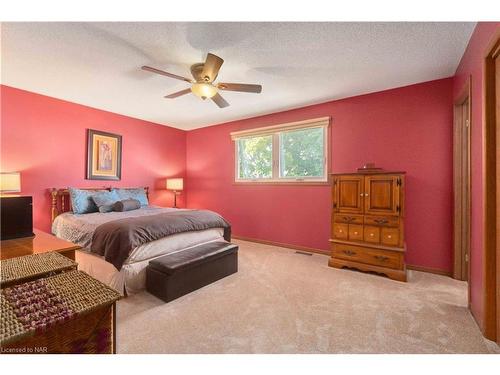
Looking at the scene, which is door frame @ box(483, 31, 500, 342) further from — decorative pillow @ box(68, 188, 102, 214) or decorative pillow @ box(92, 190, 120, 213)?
decorative pillow @ box(68, 188, 102, 214)

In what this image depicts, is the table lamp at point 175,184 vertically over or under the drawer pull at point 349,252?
over

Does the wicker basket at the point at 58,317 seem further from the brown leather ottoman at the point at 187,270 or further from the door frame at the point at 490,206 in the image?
the door frame at the point at 490,206

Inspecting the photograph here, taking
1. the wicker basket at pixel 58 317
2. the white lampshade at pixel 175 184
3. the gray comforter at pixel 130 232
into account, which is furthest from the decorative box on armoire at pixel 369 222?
the white lampshade at pixel 175 184

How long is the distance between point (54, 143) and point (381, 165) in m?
4.86

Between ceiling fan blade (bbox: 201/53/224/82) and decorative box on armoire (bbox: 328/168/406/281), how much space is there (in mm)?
2009

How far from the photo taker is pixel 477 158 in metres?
1.89

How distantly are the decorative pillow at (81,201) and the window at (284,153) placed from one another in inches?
98.9

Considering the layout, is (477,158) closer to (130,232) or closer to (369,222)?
(369,222)

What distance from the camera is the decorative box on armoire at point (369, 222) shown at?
107 inches

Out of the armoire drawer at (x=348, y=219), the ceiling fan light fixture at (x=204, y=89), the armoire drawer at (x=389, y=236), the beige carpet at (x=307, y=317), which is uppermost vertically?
the ceiling fan light fixture at (x=204, y=89)

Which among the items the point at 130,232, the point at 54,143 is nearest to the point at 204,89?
the point at 130,232

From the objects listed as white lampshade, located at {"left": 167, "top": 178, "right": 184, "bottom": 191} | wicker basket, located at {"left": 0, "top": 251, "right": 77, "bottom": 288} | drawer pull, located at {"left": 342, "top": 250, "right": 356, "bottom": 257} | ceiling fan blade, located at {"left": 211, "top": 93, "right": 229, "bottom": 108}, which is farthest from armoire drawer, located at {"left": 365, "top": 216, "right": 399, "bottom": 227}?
white lampshade, located at {"left": 167, "top": 178, "right": 184, "bottom": 191}

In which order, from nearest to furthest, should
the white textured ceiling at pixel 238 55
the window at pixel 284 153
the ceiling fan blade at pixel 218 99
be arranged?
the white textured ceiling at pixel 238 55 → the ceiling fan blade at pixel 218 99 → the window at pixel 284 153
